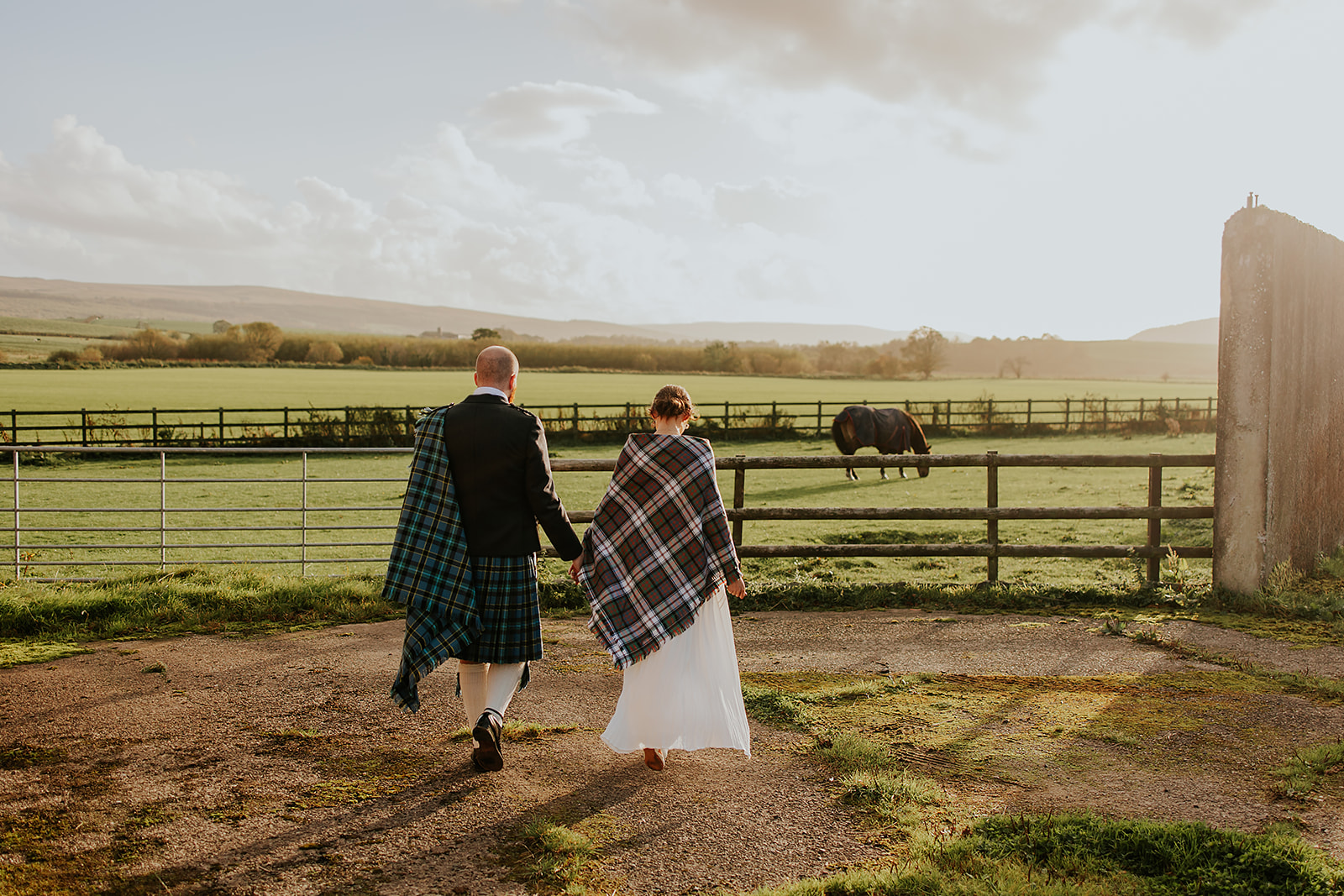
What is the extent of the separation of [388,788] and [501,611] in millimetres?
764

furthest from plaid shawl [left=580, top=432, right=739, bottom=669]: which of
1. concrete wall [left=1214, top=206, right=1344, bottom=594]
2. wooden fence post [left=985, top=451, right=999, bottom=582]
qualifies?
concrete wall [left=1214, top=206, right=1344, bottom=594]

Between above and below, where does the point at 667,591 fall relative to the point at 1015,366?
below

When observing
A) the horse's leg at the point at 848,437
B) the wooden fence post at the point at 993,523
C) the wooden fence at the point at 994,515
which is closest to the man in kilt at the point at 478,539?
the wooden fence at the point at 994,515

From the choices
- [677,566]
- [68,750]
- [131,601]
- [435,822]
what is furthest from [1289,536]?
[131,601]

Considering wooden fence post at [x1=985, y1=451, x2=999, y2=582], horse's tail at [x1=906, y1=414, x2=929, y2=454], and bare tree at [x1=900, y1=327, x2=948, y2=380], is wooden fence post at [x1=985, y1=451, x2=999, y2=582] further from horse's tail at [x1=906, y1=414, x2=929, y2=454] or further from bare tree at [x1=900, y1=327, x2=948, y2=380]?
bare tree at [x1=900, y1=327, x2=948, y2=380]

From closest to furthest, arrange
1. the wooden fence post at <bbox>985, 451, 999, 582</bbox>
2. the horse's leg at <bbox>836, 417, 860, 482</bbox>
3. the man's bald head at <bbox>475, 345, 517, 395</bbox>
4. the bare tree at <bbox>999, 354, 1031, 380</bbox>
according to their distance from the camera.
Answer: the man's bald head at <bbox>475, 345, 517, 395</bbox> < the wooden fence post at <bbox>985, 451, 999, 582</bbox> < the horse's leg at <bbox>836, 417, 860, 482</bbox> < the bare tree at <bbox>999, 354, 1031, 380</bbox>

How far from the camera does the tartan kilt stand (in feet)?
11.2

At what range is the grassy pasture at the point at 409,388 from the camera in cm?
2866

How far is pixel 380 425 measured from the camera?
23.4 meters

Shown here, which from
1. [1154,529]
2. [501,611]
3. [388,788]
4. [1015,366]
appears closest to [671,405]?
[501,611]

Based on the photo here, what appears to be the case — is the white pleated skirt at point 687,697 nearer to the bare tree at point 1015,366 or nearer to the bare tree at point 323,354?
the bare tree at point 323,354

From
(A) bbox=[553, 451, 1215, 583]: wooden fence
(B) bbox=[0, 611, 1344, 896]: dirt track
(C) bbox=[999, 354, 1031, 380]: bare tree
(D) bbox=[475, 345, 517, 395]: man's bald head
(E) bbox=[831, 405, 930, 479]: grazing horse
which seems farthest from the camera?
(C) bbox=[999, 354, 1031, 380]: bare tree

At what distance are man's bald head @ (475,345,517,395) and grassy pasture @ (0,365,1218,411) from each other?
24754mm

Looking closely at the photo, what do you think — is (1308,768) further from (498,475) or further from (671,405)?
(498,475)
